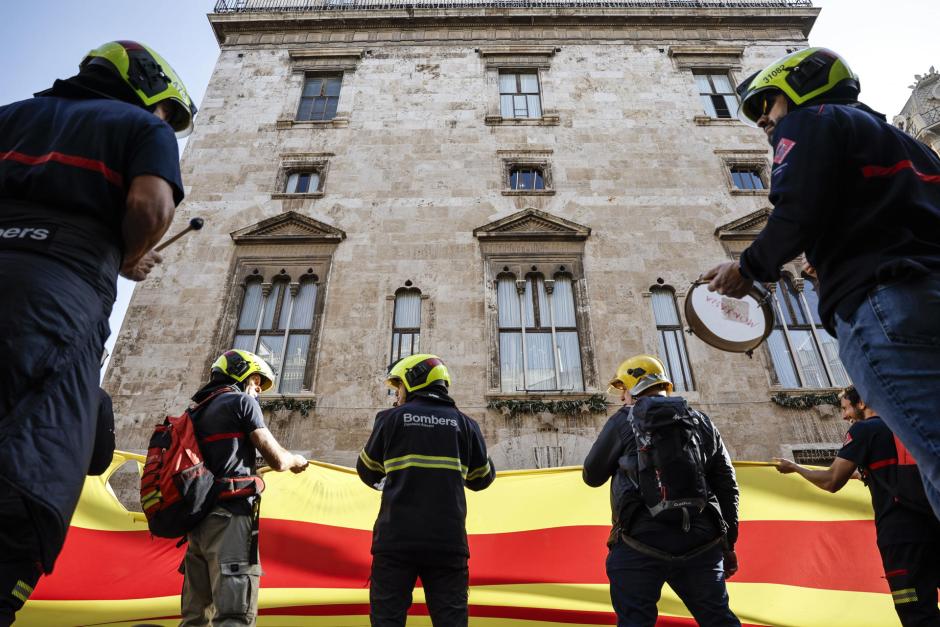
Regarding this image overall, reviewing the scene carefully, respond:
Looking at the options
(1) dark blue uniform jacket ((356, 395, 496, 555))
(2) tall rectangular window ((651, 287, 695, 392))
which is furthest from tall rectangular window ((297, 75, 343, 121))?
(1) dark blue uniform jacket ((356, 395, 496, 555))

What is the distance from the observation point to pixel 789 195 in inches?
88.4

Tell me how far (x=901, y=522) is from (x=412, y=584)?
11.0ft

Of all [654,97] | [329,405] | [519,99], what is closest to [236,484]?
[329,405]

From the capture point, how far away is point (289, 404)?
33.1ft

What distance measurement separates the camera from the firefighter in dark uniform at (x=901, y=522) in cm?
361

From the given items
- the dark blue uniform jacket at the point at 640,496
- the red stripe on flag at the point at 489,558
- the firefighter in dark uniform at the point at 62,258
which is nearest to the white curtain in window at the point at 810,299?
the red stripe on flag at the point at 489,558

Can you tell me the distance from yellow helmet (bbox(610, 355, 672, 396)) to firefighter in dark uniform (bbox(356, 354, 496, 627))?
138cm

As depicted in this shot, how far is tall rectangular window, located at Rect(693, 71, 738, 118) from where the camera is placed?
564 inches

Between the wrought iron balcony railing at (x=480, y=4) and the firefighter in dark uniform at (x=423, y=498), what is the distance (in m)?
14.9

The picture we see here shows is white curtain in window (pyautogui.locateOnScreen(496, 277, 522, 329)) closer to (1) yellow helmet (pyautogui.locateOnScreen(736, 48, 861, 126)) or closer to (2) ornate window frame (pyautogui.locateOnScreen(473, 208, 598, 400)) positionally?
(2) ornate window frame (pyautogui.locateOnScreen(473, 208, 598, 400))

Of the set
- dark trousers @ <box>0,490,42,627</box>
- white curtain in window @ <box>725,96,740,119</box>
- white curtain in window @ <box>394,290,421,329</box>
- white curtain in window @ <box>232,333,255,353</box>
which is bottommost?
dark trousers @ <box>0,490,42,627</box>

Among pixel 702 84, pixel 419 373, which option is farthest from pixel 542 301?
pixel 702 84

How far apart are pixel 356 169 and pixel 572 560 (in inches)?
407

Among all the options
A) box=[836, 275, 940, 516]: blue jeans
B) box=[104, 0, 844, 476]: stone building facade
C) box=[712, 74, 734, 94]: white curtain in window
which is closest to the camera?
box=[836, 275, 940, 516]: blue jeans
